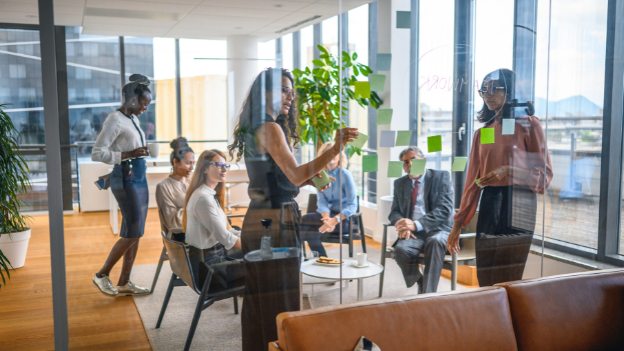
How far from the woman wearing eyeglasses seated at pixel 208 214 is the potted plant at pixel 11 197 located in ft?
4.09

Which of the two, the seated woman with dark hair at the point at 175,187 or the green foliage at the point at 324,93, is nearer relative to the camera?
the seated woman with dark hair at the point at 175,187

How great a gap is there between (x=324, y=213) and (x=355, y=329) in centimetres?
96

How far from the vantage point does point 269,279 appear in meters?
2.56

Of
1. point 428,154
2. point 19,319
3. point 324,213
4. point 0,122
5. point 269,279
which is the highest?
point 0,122

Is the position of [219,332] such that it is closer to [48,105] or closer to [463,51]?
[48,105]

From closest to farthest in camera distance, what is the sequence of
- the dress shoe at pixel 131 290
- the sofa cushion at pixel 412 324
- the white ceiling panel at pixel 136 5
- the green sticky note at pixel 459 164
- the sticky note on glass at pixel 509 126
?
the sofa cushion at pixel 412 324, the white ceiling panel at pixel 136 5, the dress shoe at pixel 131 290, the green sticky note at pixel 459 164, the sticky note on glass at pixel 509 126

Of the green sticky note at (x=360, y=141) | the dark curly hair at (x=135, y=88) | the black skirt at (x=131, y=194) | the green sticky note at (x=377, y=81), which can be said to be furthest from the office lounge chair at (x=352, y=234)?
the dark curly hair at (x=135, y=88)

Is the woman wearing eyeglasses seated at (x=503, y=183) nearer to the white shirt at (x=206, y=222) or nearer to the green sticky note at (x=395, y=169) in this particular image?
the green sticky note at (x=395, y=169)

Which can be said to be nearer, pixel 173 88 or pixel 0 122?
pixel 173 88

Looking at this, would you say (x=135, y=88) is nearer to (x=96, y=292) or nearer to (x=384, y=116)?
(x=96, y=292)

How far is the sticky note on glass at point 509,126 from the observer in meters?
3.08

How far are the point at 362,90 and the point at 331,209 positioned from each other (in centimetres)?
67

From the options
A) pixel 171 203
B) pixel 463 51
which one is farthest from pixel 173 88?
pixel 463 51

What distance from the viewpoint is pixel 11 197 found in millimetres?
3115
